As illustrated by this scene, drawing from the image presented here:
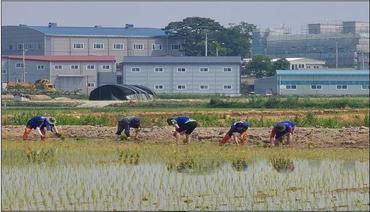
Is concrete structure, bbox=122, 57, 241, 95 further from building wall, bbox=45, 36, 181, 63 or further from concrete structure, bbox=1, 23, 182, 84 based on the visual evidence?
building wall, bbox=45, 36, 181, 63

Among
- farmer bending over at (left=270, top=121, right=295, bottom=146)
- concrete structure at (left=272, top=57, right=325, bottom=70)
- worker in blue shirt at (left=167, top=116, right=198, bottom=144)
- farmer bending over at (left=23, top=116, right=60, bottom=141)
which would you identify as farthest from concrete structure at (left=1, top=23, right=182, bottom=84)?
farmer bending over at (left=270, top=121, right=295, bottom=146)

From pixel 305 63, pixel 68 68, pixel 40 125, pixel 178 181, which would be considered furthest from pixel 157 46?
pixel 178 181

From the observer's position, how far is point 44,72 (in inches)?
2758

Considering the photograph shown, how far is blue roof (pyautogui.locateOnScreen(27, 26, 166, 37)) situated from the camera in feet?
247

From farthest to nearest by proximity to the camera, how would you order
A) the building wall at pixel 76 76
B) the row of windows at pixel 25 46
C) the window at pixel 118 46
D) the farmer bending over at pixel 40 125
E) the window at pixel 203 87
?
the row of windows at pixel 25 46
the window at pixel 118 46
the building wall at pixel 76 76
the window at pixel 203 87
the farmer bending over at pixel 40 125

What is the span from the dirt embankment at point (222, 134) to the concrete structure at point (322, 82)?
41413 mm

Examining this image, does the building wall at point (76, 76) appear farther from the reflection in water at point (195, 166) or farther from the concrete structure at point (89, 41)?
the reflection in water at point (195, 166)

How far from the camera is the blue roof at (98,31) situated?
75.3 metres

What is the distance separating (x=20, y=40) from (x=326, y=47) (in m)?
30.0

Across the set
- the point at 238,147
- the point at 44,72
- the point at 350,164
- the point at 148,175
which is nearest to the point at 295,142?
the point at 238,147

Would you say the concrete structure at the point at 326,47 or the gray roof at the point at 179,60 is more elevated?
the concrete structure at the point at 326,47

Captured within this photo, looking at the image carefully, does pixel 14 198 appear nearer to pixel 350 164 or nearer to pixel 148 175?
pixel 148 175

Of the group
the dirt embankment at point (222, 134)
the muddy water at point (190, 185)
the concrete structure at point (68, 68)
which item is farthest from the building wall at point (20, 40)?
the muddy water at point (190, 185)

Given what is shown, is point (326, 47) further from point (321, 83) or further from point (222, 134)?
point (222, 134)
